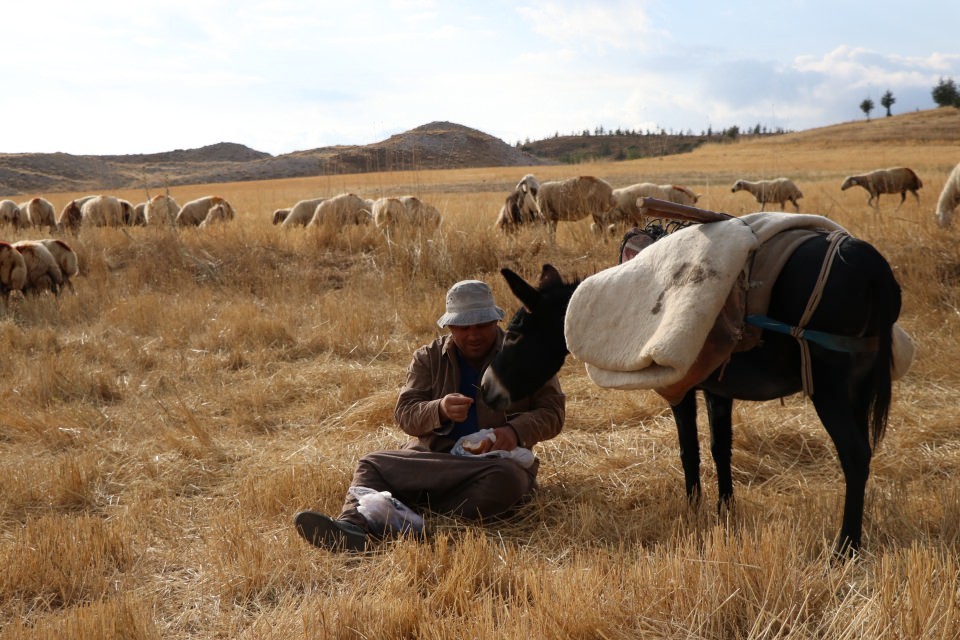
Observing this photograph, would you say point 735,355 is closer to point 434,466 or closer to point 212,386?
point 434,466

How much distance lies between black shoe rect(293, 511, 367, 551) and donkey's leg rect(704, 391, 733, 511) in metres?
1.81

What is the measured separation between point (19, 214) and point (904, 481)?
2484cm

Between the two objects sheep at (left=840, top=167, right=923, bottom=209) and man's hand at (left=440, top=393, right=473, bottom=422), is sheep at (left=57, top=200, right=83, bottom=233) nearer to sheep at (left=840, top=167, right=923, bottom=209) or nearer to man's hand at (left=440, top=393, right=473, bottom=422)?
man's hand at (left=440, top=393, right=473, bottom=422)

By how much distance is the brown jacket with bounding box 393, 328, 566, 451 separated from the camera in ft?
14.7

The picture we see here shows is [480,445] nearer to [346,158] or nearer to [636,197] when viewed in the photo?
[636,197]

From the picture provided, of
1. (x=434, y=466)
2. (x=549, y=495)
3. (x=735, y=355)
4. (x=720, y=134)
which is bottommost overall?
(x=549, y=495)

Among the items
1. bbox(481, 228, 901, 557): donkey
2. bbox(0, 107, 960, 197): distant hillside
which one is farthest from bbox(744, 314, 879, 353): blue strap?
bbox(0, 107, 960, 197): distant hillside

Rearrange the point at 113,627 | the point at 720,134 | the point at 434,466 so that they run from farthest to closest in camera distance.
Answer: the point at 720,134 < the point at 434,466 < the point at 113,627

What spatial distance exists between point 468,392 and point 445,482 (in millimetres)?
539

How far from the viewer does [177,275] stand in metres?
12.6

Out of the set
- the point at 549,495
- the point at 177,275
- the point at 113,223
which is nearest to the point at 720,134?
the point at 113,223

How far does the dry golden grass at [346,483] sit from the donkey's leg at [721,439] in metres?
0.14

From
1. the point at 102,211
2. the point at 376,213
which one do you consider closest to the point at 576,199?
the point at 376,213

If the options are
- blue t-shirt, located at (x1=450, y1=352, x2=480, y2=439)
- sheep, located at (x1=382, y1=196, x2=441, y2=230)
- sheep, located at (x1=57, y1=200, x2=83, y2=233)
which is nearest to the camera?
blue t-shirt, located at (x1=450, y1=352, x2=480, y2=439)
